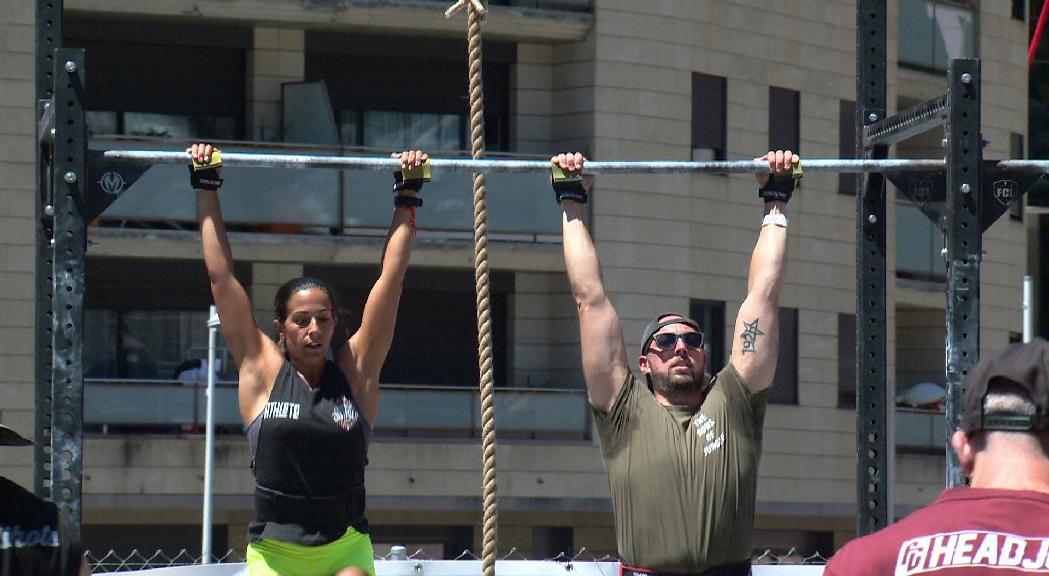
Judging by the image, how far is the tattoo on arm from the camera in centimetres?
650

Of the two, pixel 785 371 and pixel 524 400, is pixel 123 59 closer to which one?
pixel 524 400

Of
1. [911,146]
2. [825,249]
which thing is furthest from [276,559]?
[911,146]

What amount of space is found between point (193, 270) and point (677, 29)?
7.48 meters

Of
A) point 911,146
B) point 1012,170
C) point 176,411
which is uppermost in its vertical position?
point 911,146

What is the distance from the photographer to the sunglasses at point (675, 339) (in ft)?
21.0

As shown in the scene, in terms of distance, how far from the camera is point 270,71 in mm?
24188

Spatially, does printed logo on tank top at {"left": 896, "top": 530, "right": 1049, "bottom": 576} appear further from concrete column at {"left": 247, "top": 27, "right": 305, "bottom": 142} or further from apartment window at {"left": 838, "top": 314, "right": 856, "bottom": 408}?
apartment window at {"left": 838, "top": 314, "right": 856, "bottom": 408}

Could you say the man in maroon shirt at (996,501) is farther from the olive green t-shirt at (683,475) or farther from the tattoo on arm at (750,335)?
the tattoo on arm at (750,335)

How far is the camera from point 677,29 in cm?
2480

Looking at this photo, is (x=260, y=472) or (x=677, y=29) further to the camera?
(x=677, y=29)

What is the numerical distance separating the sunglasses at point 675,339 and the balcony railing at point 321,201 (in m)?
16.2

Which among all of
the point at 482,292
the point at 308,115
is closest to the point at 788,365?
the point at 308,115

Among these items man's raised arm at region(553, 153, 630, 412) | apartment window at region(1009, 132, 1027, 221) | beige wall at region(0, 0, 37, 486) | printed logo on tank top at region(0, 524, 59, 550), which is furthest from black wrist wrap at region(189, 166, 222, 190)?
apartment window at region(1009, 132, 1027, 221)

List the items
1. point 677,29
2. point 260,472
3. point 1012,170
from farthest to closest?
1. point 677,29
2. point 1012,170
3. point 260,472
